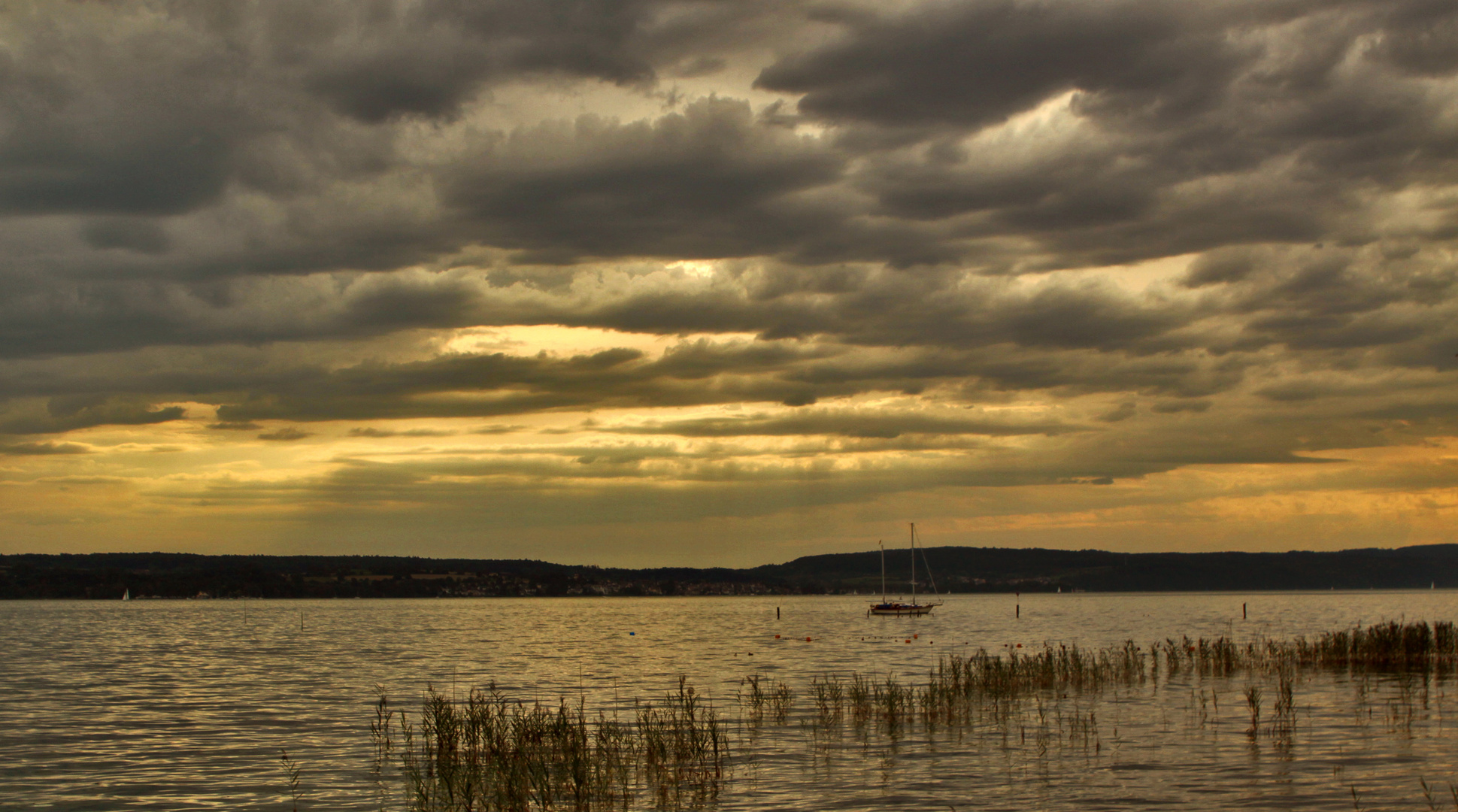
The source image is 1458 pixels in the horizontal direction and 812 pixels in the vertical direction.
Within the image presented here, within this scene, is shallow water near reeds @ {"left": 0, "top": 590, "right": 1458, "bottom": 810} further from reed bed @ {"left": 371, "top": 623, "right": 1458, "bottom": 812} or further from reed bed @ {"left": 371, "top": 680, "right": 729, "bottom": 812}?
reed bed @ {"left": 371, "top": 680, "right": 729, "bottom": 812}

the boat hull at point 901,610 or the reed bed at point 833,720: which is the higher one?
the reed bed at point 833,720

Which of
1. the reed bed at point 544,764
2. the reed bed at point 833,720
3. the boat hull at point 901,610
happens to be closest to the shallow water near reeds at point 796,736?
the reed bed at point 833,720

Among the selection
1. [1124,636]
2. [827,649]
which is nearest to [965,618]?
[1124,636]

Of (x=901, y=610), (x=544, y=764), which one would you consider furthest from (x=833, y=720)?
(x=901, y=610)

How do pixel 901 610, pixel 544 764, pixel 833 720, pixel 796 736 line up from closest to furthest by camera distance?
1. pixel 544 764
2. pixel 796 736
3. pixel 833 720
4. pixel 901 610

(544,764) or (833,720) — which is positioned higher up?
(544,764)

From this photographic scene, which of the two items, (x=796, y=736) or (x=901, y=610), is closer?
(x=796, y=736)

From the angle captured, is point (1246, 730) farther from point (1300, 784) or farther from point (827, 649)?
point (827, 649)

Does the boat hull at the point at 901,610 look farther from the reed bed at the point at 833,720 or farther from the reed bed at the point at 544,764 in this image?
the reed bed at the point at 544,764

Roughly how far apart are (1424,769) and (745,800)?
15.1 m

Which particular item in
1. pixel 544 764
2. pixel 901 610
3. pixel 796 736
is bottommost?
pixel 901 610

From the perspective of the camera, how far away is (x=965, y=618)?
160 m

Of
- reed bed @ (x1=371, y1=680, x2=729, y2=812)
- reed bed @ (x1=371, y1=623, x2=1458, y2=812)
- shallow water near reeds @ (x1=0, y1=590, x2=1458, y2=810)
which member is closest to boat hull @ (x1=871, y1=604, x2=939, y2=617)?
shallow water near reeds @ (x1=0, y1=590, x2=1458, y2=810)

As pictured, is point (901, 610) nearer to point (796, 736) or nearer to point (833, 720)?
point (833, 720)
